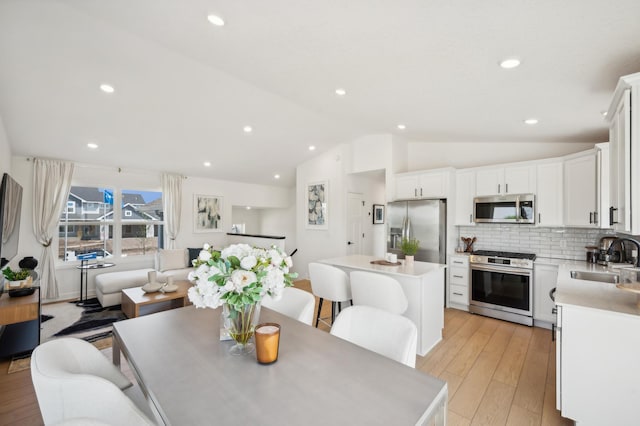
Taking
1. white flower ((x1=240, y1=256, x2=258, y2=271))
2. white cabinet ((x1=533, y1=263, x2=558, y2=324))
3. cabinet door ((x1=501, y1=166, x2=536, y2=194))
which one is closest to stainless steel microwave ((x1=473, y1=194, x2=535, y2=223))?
cabinet door ((x1=501, y1=166, x2=536, y2=194))

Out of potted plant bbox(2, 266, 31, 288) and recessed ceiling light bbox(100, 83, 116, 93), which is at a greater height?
recessed ceiling light bbox(100, 83, 116, 93)

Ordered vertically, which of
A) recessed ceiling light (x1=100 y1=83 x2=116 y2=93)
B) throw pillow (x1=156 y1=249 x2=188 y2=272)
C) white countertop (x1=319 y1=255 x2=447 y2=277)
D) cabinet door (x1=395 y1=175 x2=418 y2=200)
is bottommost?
throw pillow (x1=156 y1=249 x2=188 y2=272)

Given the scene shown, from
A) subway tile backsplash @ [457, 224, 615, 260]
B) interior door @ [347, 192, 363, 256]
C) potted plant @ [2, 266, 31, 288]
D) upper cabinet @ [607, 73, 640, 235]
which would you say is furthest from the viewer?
interior door @ [347, 192, 363, 256]

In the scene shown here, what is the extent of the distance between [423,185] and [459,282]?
1604 millimetres

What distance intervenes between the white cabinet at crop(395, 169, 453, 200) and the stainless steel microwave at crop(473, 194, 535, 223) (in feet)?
1.70

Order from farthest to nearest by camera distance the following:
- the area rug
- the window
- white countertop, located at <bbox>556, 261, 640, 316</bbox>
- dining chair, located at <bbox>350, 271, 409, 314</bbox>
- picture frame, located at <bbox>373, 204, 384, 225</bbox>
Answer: picture frame, located at <bbox>373, 204, 384, 225</bbox> → the window → the area rug → dining chair, located at <bbox>350, 271, 409, 314</bbox> → white countertop, located at <bbox>556, 261, 640, 316</bbox>

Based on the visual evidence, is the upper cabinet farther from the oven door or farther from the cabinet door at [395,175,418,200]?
the cabinet door at [395,175,418,200]

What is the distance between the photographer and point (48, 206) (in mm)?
4656

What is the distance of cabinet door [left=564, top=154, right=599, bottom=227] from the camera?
332cm

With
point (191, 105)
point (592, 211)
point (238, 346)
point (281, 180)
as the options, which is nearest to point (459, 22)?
point (238, 346)

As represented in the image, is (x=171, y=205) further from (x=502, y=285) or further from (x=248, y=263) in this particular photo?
(x=502, y=285)

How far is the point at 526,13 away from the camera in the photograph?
4.95 feet

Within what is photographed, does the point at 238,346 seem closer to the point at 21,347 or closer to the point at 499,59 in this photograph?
the point at 499,59

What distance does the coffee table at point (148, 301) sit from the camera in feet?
11.8
